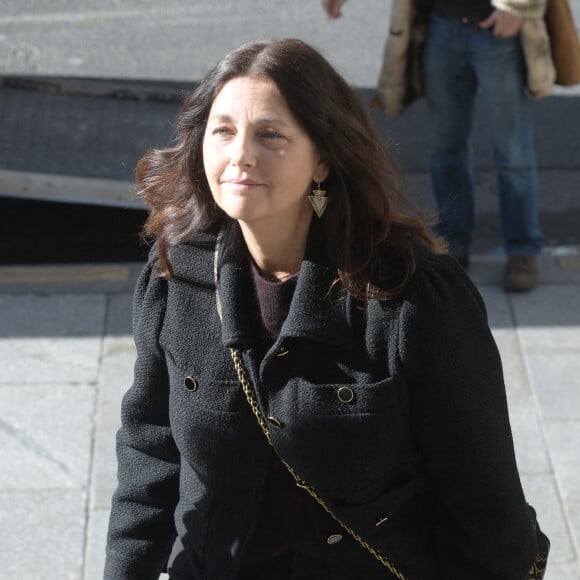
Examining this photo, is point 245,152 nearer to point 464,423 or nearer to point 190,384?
point 190,384

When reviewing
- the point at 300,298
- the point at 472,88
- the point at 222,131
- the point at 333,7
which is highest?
the point at 222,131

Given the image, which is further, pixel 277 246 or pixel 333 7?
pixel 333 7

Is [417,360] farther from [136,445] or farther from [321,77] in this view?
[136,445]

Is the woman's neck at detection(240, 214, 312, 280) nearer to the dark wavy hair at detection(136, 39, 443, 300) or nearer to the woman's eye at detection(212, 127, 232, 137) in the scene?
the dark wavy hair at detection(136, 39, 443, 300)

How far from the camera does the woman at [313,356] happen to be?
7.26 feet

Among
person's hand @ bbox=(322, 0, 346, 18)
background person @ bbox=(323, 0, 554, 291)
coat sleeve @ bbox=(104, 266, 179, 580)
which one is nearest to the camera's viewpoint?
coat sleeve @ bbox=(104, 266, 179, 580)

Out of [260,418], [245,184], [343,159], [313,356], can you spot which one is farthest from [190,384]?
[343,159]

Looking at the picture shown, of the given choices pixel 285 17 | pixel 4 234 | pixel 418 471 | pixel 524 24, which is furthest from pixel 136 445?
pixel 285 17

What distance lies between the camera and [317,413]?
2.26 m

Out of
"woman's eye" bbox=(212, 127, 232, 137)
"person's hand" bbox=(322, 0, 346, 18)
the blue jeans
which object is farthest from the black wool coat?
"person's hand" bbox=(322, 0, 346, 18)

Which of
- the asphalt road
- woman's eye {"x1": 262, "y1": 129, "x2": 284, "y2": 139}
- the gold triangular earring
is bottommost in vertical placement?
the asphalt road

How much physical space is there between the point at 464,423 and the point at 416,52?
349cm

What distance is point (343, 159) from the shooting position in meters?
2.26

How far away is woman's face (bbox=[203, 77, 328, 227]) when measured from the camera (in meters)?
2.20
